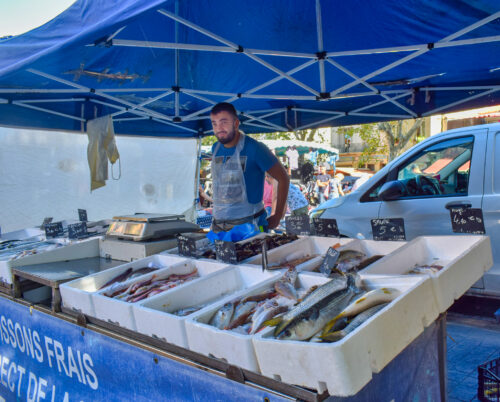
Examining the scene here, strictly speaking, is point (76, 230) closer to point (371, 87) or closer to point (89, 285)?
→ point (89, 285)

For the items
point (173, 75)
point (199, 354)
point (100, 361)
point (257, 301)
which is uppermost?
point (173, 75)

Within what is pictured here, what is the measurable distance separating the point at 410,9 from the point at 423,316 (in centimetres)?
250

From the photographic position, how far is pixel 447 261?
7.35ft

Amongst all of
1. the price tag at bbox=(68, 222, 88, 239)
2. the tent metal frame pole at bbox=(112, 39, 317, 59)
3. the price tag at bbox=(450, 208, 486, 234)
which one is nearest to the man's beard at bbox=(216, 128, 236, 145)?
the tent metal frame pole at bbox=(112, 39, 317, 59)

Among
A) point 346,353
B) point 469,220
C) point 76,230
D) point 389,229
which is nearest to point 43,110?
point 76,230

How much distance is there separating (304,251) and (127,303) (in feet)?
4.23

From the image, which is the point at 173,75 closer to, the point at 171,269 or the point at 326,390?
the point at 171,269

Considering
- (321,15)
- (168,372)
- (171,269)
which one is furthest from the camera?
(321,15)

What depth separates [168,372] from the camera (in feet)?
5.73

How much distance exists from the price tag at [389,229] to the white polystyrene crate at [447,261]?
0.12 metres

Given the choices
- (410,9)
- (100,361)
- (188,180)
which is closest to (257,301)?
(100,361)

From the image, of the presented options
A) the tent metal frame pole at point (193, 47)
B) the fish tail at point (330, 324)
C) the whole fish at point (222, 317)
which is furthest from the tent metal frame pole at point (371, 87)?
the fish tail at point (330, 324)

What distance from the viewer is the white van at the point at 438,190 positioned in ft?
12.5

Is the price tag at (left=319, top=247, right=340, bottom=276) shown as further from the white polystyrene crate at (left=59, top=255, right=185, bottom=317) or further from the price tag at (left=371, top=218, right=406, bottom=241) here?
the white polystyrene crate at (left=59, top=255, right=185, bottom=317)
